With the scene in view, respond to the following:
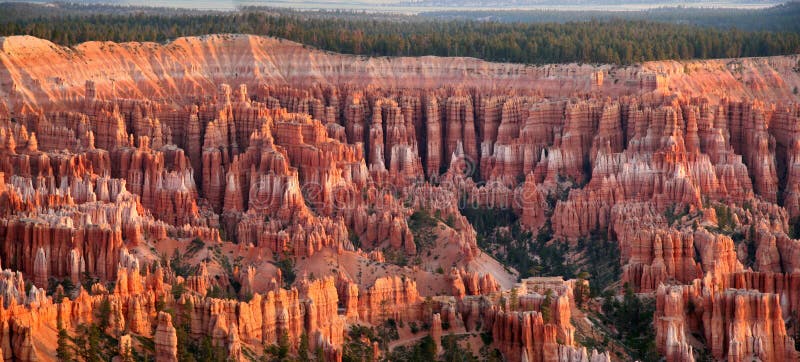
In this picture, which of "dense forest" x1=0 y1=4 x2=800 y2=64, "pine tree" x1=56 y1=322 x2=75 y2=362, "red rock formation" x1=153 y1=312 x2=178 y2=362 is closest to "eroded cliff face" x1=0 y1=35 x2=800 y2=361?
"red rock formation" x1=153 y1=312 x2=178 y2=362

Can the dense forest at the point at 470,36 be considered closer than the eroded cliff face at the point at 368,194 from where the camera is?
No

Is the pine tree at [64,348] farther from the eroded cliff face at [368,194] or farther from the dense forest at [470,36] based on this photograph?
the dense forest at [470,36]

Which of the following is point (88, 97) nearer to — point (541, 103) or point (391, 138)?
point (391, 138)

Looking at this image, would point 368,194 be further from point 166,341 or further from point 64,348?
point 64,348

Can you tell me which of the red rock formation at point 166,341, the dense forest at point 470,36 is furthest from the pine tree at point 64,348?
the dense forest at point 470,36

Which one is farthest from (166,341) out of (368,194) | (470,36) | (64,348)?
(470,36)

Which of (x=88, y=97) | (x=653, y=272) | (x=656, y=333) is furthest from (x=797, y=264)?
(x=88, y=97)
